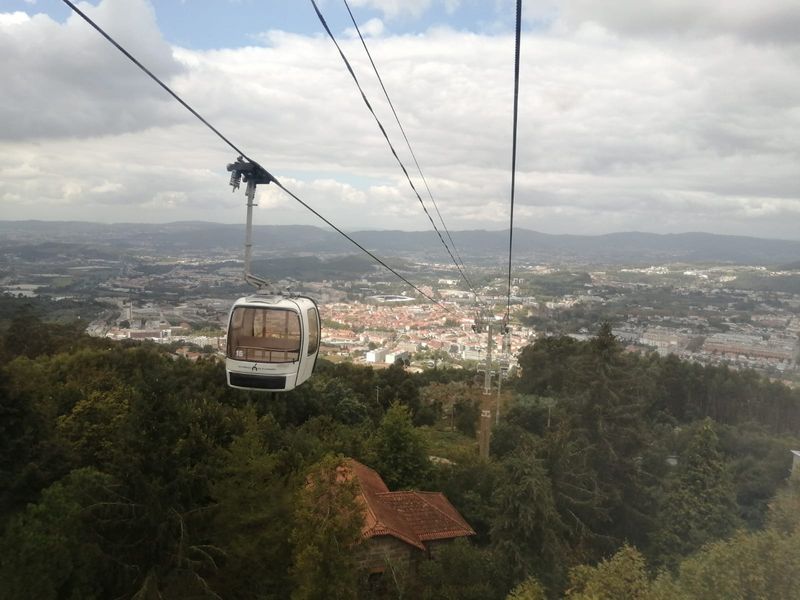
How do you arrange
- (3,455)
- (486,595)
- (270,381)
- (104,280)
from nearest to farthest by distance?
(270,381), (486,595), (3,455), (104,280)

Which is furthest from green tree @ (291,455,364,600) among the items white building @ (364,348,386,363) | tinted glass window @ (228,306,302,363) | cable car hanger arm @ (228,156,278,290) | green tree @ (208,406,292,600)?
white building @ (364,348,386,363)

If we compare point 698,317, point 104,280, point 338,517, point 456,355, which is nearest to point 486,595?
point 338,517

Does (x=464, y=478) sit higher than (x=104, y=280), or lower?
lower

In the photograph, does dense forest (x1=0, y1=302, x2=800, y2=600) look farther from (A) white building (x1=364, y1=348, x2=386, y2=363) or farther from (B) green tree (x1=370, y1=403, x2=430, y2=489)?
(A) white building (x1=364, y1=348, x2=386, y2=363)

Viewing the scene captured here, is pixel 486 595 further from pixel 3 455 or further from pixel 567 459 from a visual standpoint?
pixel 3 455

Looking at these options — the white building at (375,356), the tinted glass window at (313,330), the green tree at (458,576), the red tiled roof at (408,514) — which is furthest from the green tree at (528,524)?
the white building at (375,356)

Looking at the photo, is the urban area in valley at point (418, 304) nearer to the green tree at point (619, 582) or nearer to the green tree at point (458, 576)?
the green tree at point (458, 576)

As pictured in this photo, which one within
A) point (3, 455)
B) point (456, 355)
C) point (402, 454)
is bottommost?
point (456, 355)
